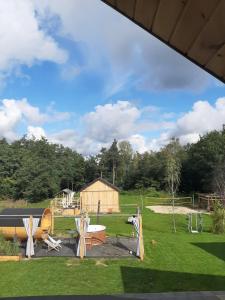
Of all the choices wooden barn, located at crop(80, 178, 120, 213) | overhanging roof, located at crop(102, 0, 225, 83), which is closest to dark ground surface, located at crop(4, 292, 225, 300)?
overhanging roof, located at crop(102, 0, 225, 83)

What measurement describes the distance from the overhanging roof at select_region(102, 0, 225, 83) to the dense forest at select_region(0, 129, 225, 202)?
95.8 ft

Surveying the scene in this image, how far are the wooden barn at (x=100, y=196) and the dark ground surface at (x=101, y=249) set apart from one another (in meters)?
14.1

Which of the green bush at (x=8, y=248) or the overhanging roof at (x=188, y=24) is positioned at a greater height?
the overhanging roof at (x=188, y=24)

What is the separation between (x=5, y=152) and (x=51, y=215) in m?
31.2

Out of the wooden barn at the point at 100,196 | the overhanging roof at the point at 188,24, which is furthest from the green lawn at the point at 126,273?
the wooden barn at the point at 100,196

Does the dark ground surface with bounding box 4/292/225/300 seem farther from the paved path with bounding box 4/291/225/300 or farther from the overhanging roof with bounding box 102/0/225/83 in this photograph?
the overhanging roof with bounding box 102/0/225/83

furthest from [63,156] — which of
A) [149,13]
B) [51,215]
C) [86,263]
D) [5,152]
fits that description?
[149,13]

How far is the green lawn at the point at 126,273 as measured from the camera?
8.55 m

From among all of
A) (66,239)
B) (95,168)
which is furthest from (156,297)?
(95,168)

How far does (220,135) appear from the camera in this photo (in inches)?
1594

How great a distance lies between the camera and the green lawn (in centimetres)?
855

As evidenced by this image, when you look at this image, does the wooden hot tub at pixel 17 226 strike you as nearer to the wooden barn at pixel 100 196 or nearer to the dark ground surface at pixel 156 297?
the dark ground surface at pixel 156 297

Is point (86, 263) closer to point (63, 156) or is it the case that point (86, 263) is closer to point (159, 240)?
point (159, 240)

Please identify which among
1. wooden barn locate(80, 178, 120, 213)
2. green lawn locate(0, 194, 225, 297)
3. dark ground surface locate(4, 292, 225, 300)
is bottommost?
green lawn locate(0, 194, 225, 297)
